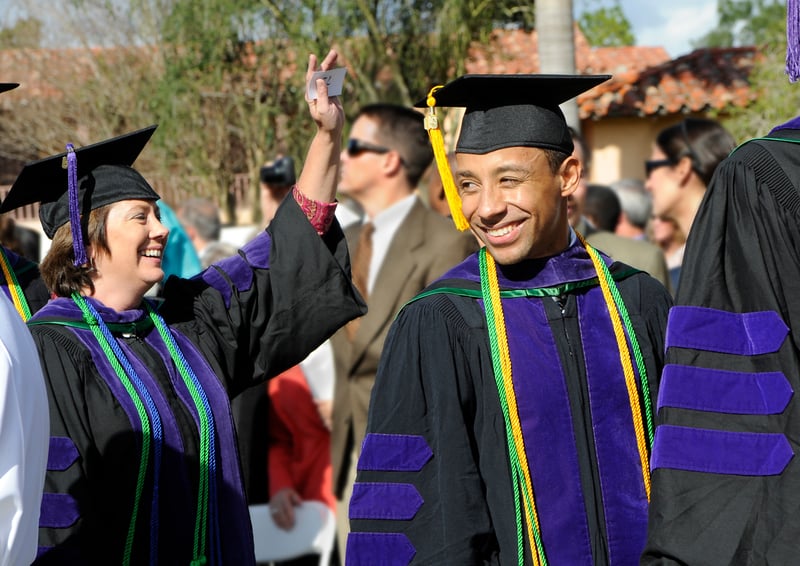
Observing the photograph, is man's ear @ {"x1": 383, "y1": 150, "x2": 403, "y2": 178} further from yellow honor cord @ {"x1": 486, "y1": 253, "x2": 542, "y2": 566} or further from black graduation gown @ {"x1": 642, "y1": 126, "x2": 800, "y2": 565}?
black graduation gown @ {"x1": 642, "y1": 126, "x2": 800, "y2": 565}

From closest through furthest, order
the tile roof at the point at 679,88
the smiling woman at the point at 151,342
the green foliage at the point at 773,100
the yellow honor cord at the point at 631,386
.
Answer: the yellow honor cord at the point at 631,386, the smiling woman at the point at 151,342, the green foliage at the point at 773,100, the tile roof at the point at 679,88

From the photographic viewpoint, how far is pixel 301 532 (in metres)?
5.91

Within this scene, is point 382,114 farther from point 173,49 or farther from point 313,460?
point 173,49

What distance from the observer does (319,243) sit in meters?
3.70

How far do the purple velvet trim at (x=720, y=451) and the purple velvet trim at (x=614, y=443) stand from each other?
0.54 m

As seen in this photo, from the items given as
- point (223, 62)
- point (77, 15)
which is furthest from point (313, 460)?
point (77, 15)

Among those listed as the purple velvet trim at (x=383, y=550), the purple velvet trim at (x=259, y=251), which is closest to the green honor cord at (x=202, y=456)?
the purple velvet trim at (x=259, y=251)

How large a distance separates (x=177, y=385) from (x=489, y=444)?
0.92 m

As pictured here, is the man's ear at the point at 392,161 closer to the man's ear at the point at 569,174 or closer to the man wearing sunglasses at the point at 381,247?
the man wearing sunglasses at the point at 381,247

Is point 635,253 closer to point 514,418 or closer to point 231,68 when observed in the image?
point 514,418

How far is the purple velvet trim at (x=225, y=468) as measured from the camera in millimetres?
3363

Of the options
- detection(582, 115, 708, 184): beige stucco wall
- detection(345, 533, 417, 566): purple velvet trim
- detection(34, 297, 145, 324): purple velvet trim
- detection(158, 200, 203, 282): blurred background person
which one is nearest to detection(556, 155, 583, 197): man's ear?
detection(345, 533, 417, 566): purple velvet trim

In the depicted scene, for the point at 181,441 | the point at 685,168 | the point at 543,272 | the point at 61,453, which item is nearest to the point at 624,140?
the point at 685,168

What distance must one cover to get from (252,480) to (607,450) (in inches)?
128
